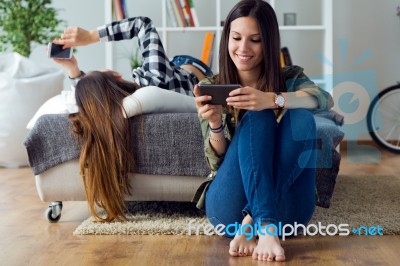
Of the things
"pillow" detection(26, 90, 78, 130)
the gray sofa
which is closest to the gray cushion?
the gray sofa

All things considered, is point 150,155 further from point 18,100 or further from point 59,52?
point 18,100

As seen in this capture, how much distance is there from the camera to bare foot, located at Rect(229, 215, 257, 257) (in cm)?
234

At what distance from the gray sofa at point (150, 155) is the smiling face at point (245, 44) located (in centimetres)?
46

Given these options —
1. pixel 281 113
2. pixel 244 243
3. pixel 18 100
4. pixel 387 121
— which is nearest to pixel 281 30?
pixel 387 121

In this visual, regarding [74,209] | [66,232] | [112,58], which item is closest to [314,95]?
[66,232]

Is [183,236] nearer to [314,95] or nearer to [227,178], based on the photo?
[227,178]

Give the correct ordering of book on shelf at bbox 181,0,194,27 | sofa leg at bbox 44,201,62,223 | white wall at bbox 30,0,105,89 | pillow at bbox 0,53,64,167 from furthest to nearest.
Answer: white wall at bbox 30,0,105,89 → book on shelf at bbox 181,0,194,27 → pillow at bbox 0,53,64,167 → sofa leg at bbox 44,201,62,223

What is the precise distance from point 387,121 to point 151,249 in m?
3.41

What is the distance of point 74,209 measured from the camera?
3.28 metres

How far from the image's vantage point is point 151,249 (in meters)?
2.46

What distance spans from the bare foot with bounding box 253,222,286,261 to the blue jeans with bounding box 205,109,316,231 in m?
0.05

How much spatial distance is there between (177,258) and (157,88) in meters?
0.79

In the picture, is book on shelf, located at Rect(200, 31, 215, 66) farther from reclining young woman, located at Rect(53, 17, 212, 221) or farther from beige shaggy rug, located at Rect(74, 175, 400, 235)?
reclining young woman, located at Rect(53, 17, 212, 221)

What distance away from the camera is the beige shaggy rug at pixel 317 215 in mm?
2716
